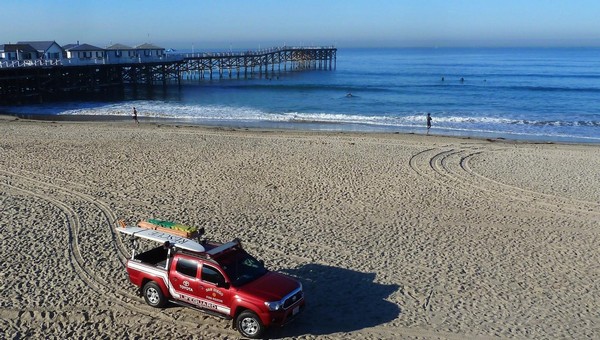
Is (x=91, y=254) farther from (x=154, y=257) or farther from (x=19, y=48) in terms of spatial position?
(x=19, y=48)

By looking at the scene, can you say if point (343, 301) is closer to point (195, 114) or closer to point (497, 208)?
point (497, 208)

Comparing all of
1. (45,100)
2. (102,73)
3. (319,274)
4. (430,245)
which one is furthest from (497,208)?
(102,73)

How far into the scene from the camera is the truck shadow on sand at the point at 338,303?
8.30m

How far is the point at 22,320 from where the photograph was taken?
8.34 m

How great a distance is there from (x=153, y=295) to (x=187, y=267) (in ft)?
3.13

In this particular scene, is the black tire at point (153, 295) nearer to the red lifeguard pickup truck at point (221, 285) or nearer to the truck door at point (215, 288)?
the red lifeguard pickup truck at point (221, 285)

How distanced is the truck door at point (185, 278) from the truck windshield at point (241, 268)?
0.48 m

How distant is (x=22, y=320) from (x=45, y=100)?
1544 inches

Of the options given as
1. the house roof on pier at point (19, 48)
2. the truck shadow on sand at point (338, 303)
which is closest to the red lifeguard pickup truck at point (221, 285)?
the truck shadow on sand at point (338, 303)

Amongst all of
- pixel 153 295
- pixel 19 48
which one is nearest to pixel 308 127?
pixel 153 295

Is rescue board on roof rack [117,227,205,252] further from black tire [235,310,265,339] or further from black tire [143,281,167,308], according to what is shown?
black tire [235,310,265,339]

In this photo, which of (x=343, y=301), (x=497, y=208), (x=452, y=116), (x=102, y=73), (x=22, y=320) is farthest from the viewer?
(x=102, y=73)

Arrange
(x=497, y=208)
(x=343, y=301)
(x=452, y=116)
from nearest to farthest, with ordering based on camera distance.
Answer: (x=343, y=301), (x=497, y=208), (x=452, y=116)

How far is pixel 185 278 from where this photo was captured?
26.8ft
